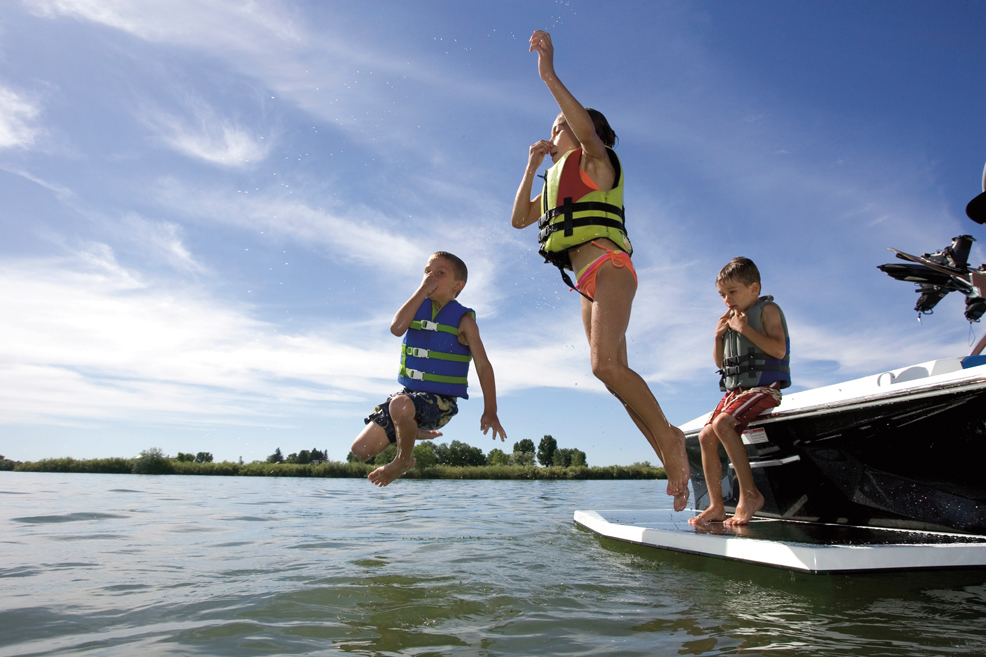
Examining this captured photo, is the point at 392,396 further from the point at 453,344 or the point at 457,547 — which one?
the point at 457,547

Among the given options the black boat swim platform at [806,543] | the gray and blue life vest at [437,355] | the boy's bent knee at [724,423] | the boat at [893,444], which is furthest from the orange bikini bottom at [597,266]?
the boat at [893,444]

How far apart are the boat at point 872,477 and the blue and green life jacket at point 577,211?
2.12 metres

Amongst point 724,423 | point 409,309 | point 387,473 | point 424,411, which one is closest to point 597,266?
point 409,309

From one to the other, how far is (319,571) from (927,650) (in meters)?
3.12

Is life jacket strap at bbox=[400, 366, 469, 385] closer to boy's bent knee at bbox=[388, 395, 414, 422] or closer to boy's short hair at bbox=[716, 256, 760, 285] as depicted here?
boy's bent knee at bbox=[388, 395, 414, 422]

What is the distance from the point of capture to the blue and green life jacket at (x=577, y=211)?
13.5 feet

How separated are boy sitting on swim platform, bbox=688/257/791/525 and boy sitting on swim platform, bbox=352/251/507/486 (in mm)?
2115

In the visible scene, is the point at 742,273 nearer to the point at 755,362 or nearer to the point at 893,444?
the point at 755,362

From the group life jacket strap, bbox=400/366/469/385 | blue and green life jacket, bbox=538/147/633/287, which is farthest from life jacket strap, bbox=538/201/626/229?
life jacket strap, bbox=400/366/469/385

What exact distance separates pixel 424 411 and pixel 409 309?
2.67 ft

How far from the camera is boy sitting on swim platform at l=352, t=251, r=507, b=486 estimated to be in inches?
189

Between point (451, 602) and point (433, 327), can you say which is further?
point (433, 327)

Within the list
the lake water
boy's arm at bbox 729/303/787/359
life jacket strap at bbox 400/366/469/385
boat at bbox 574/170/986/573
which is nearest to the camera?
the lake water

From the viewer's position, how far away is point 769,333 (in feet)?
17.1
